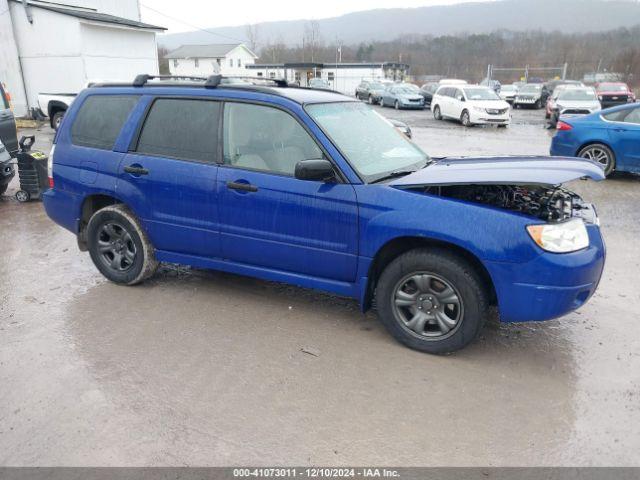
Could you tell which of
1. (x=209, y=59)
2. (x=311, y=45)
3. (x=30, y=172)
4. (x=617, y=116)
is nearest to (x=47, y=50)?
(x=30, y=172)

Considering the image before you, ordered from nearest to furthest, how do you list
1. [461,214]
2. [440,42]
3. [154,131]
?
1. [461,214]
2. [154,131]
3. [440,42]

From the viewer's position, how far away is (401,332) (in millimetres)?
3730

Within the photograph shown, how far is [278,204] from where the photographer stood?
391cm

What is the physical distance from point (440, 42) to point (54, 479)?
109562mm

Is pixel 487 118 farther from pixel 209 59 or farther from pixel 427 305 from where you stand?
pixel 209 59

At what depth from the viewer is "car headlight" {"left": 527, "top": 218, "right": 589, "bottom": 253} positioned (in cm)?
325

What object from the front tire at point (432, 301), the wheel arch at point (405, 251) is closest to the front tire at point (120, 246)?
the wheel arch at point (405, 251)

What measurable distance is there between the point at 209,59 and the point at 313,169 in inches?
2981

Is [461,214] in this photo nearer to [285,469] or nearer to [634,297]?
[285,469]

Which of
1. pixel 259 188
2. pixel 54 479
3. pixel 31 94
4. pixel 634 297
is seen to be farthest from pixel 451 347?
pixel 31 94

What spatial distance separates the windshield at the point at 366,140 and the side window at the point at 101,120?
1.87 m

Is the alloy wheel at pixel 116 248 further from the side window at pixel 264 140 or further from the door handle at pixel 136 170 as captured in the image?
the side window at pixel 264 140

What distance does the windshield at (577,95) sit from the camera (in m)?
20.0

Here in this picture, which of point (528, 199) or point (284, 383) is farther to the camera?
point (528, 199)
